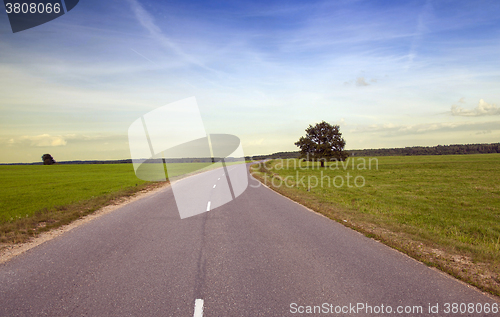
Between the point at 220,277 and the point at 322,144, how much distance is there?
167 ft

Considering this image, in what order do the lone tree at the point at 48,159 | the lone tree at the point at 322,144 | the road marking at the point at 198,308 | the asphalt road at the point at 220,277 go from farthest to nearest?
the lone tree at the point at 48,159, the lone tree at the point at 322,144, the asphalt road at the point at 220,277, the road marking at the point at 198,308

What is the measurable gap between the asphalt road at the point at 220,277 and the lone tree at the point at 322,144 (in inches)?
1800

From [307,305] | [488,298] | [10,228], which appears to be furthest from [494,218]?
[10,228]

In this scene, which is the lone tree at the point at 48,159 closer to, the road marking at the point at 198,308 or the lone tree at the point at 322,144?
the lone tree at the point at 322,144

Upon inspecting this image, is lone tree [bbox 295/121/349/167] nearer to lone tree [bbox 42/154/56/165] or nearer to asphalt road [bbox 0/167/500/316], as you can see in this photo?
asphalt road [bbox 0/167/500/316]

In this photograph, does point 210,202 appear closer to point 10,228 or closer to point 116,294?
point 10,228

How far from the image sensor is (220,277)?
15.2 feet

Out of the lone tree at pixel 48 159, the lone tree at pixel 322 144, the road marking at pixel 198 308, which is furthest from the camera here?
the lone tree at pixel 48 159

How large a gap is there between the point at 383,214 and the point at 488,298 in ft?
25.2

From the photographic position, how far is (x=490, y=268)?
5273 mm

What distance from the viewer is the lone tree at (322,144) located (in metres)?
51.8

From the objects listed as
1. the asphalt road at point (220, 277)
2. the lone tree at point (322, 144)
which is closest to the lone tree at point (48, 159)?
the lone tree at point (322, 144)

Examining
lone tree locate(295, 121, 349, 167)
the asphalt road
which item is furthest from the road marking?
lone tree locate(295, 121, 349, 167)

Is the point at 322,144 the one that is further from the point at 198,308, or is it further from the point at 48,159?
the point at 48,159
